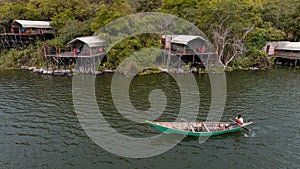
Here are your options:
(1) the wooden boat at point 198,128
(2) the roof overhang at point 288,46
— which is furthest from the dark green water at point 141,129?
(2) the roof overhang at point 288,46

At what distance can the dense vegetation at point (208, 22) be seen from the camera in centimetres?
4597

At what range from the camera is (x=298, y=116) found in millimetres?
25219

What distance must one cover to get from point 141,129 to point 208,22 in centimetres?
3344

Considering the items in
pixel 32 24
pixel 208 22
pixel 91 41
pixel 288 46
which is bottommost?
pixel 91 41

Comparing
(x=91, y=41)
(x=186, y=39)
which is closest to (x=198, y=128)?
(x=186, y=39)

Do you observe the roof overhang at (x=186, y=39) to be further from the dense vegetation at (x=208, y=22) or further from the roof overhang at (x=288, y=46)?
the roof overhang at (x=288, y=46)

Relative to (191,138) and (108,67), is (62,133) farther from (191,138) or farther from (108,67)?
(108,67)

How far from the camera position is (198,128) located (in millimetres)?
21625

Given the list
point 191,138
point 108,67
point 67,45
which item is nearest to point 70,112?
point 191,138

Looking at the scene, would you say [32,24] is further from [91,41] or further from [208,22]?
[208,22]

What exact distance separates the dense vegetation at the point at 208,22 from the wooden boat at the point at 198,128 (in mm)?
25196

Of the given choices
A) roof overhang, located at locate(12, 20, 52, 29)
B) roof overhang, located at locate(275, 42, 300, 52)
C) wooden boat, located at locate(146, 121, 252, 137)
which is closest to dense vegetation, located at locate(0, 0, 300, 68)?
roof overhang, located at locate(275, 42, 300, 52)

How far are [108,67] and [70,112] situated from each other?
65.2 ft

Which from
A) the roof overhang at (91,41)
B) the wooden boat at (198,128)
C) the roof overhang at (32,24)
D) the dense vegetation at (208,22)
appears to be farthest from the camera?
the roof overhang at (32,24)
